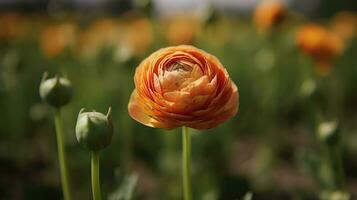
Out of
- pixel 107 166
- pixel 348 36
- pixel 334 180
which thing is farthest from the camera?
pixel 348 36

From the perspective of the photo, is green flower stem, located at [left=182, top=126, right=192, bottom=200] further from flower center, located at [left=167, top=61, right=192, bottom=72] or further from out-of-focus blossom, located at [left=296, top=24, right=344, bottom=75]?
out-of-focus blossom, located at [left=296, top=24, right=344, bottom=75]

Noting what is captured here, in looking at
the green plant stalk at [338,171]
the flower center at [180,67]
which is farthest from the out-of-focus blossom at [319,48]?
the flower center at [180,67]

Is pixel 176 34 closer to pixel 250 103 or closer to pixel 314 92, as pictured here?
pixel 250 103

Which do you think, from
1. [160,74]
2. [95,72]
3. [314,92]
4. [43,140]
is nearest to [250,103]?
[95,72]

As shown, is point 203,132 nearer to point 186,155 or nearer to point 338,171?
point 338,171

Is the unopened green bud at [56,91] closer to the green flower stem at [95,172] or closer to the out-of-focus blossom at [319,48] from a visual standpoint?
the green flower stem at [95,172]
